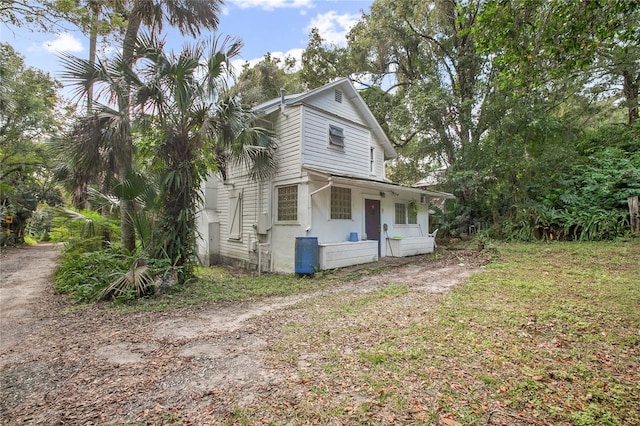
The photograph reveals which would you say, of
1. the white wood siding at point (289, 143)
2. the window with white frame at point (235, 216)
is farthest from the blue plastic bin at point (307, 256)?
the window with white frame at point (235, 216)

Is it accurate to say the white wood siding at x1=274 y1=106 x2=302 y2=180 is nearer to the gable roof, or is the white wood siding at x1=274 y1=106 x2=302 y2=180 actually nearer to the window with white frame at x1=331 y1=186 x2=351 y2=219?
the gable roof

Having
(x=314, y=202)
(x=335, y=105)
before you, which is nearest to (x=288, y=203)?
(x=314, y=202)

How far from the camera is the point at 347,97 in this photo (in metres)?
10.6

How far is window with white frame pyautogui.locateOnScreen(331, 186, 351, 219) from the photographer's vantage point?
8.88m

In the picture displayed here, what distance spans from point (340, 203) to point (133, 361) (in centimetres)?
665

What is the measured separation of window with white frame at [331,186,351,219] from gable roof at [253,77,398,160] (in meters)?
2.83

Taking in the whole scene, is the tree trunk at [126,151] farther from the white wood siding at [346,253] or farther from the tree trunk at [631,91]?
the tree trunk at [631,91]

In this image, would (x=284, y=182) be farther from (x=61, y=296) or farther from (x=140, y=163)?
(x=61, y=296)

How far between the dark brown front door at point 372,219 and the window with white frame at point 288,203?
8.27 feet

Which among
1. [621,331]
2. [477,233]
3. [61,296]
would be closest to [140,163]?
[61,296]

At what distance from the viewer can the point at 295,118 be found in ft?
29.0

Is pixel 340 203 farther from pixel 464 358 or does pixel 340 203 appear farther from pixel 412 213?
pixel 464 358

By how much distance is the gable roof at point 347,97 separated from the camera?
9.11m

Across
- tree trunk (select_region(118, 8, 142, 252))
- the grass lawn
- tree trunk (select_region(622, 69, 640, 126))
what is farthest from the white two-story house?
tree trunk (select_region(622, 69, 640, 126))
